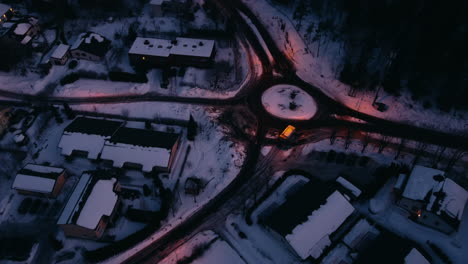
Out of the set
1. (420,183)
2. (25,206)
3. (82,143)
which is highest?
(420,183)

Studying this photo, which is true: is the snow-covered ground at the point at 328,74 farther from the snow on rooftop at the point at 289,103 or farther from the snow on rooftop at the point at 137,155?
the snow on rooftop at the point at 137,155

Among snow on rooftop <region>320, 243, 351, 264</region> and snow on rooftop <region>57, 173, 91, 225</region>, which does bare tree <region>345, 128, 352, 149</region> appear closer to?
snow on rooftop <region>320, 243, 351, 264</region>

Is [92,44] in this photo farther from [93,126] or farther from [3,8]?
[3,8]

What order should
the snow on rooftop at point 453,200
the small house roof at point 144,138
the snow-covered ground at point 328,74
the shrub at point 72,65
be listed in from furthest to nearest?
1. the shrub at point 72,65
2. the snow-covered ground at point 328,74
3. the small house roof at point 144,138
4. the snow on rooftop at point 453,200

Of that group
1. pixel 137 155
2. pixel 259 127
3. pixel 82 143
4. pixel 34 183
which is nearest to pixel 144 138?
pixel 137 155

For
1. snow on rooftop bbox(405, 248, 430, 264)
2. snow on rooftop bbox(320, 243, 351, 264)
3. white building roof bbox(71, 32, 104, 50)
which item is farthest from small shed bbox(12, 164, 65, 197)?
snow on rooftop bbox(405, 248, 430, 264)

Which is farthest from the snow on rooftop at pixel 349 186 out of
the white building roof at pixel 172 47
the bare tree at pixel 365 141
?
the white building roof at pixel 172 47
